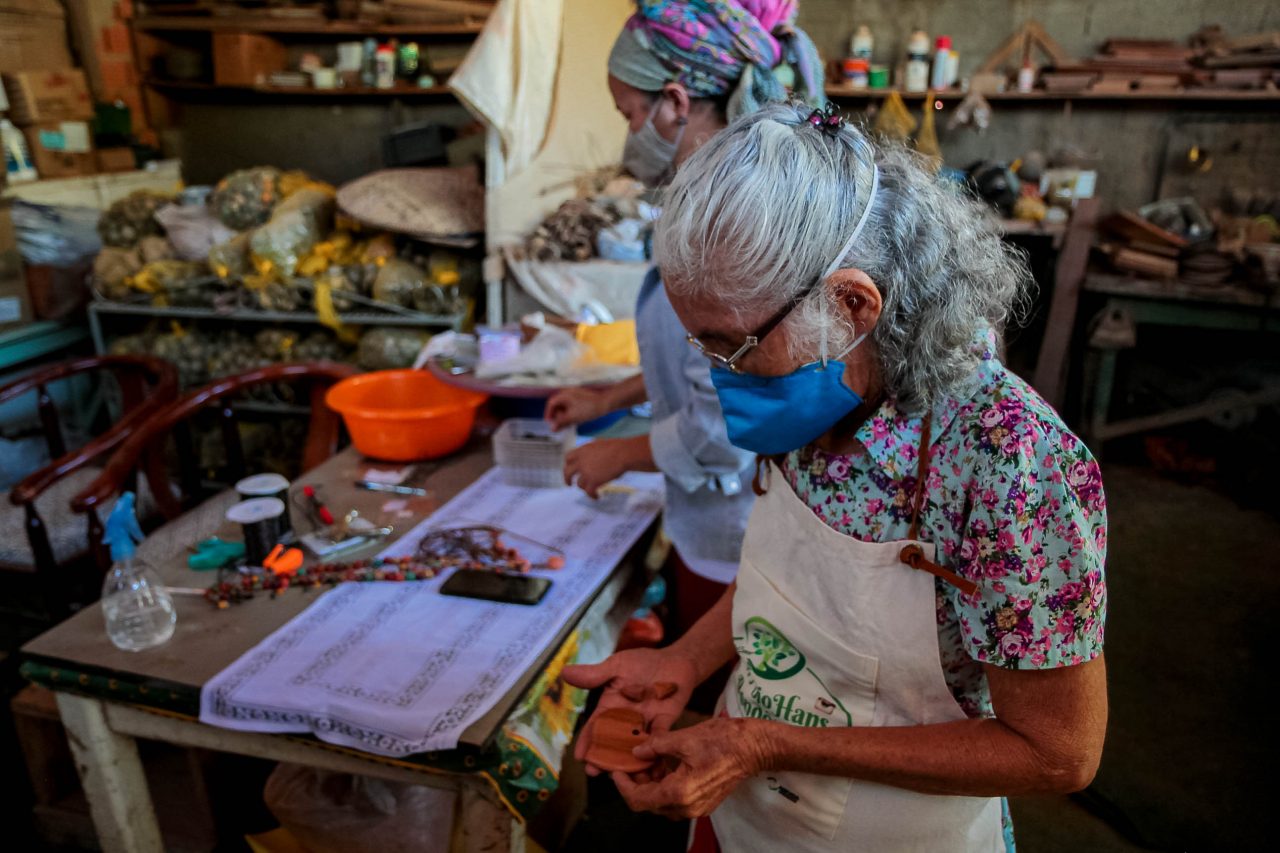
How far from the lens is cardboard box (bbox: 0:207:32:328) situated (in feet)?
14.7

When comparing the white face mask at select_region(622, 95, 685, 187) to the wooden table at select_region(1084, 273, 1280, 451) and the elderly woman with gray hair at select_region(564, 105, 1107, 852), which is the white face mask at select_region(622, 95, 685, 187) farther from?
the wooden table at select_region(1084, 273, 1280, 451)

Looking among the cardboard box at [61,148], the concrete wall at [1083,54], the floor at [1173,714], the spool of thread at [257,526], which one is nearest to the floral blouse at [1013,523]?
the spool of thread at [257,526]

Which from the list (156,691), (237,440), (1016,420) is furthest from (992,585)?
(237,440)

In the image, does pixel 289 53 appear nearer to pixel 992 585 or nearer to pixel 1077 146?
pixel 1077 146

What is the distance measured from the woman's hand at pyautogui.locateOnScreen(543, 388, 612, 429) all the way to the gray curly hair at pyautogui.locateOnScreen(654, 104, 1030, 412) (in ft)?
3.78

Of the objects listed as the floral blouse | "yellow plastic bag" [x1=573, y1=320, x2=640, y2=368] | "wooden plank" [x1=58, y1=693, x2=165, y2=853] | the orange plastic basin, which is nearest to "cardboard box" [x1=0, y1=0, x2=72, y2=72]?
the orange plastic basin

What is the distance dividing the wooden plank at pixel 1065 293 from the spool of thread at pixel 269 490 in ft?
13.5

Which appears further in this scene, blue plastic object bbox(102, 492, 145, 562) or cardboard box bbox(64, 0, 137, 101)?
cardboard box bbox(64, 0, 137, 101)

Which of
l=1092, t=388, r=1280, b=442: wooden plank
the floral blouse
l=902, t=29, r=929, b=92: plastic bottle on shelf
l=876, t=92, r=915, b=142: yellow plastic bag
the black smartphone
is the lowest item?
l=1092, t=388, r=1280, b=442: wooden plank

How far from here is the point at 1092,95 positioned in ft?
16.7

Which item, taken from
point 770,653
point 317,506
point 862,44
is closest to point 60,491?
point 317,506

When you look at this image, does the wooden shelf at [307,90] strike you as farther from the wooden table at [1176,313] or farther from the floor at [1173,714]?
the wooden table at [1176,313]

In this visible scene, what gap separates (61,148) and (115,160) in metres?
0.49

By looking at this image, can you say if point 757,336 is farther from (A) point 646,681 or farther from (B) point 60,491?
(B) point 60,491
